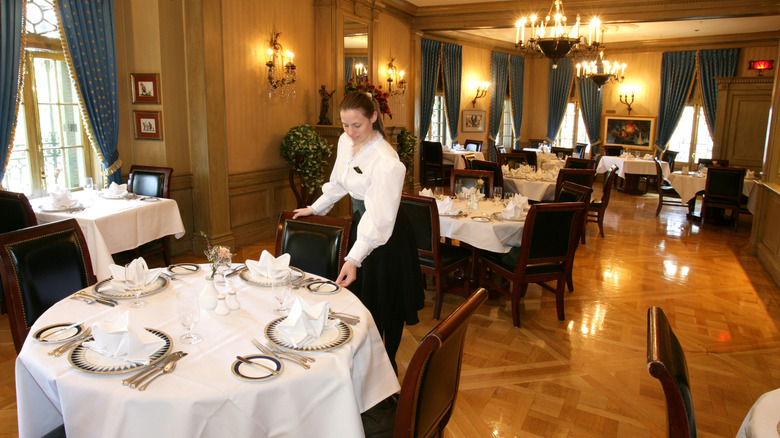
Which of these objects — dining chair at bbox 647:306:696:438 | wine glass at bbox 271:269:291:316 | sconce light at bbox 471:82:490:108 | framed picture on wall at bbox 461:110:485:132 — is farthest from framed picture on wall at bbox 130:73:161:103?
sconce light at bbox 471:82:490:108

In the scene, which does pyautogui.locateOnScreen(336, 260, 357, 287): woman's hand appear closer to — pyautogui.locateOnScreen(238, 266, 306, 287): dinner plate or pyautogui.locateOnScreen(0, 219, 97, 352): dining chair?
pyautogui.locateOnScreen(238, 266, 306, 287): dinner plate

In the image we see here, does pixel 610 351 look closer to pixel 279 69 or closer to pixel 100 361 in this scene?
pixel 100 361

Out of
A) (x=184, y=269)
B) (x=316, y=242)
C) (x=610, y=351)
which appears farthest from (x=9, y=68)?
(x=610, y=351)

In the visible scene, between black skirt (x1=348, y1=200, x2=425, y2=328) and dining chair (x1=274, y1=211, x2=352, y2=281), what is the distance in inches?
6.1

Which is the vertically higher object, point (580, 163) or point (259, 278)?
point (580, 163)

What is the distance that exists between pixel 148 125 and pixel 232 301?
406 centimetres

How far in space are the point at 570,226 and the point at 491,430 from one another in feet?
5.87

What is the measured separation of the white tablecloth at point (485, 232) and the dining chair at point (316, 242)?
1625 mm

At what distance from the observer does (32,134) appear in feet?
15.8

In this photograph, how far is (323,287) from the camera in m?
2.31

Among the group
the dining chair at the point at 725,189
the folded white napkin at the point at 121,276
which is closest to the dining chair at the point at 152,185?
the folded white napkin at the point at 121,276

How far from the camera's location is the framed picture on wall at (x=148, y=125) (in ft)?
17.7

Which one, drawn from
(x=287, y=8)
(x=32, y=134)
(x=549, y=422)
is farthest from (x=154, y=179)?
(x=549, y=422)

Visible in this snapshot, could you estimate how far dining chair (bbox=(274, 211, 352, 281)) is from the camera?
271 cm
